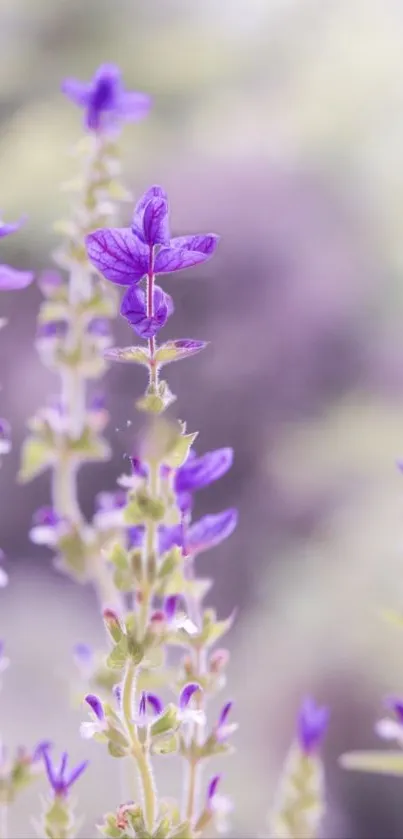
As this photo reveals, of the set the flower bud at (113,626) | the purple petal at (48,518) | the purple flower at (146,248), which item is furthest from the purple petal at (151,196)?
the purple petal at (48,518)

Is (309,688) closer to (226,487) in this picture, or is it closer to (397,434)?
(226,487)

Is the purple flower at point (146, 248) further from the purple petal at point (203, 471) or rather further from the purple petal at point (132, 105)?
the purple petal at point (132, 105)

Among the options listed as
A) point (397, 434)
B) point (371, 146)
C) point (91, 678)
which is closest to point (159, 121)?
point (371, 146)

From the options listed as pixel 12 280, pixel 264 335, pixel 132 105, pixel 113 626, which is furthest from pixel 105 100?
pixel 264 335

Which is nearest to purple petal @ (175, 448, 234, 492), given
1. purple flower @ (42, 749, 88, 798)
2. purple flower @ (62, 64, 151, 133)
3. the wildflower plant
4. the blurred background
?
the wildflower plant

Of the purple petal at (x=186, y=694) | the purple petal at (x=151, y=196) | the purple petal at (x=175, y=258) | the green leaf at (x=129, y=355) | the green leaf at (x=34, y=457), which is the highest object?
the green leaf at (x=34, y=457)

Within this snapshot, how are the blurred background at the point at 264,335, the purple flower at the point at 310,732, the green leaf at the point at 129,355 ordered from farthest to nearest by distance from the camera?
the blurred background at the point at 264,335
the purple flower at the point at 310,732
the green leaf at the point at 129,355

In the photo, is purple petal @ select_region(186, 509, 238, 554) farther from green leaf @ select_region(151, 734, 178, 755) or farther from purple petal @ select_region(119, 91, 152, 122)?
purple petal @ select_region(119, 91, 152, 122)

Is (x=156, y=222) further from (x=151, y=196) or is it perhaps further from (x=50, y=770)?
(x=50, y=770)
